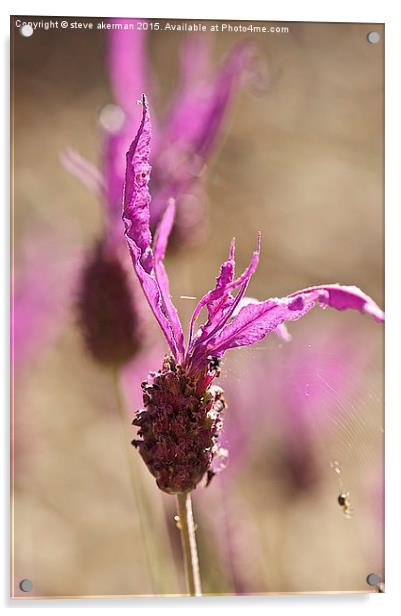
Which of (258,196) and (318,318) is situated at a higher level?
(258,196)

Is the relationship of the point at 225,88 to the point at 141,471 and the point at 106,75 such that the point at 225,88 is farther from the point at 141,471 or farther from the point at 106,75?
the point at 141,471

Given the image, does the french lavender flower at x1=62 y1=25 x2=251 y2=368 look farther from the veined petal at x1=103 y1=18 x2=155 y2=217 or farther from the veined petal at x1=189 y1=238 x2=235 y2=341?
the veined petal at x1=189 y1=238 x2=235 y2=341

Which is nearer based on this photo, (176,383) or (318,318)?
(176,383)

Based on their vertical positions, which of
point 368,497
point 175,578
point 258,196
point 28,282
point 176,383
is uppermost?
point 258,196

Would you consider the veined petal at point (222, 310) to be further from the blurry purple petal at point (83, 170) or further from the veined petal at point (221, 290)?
the blurry purple petal at point (83, 170)

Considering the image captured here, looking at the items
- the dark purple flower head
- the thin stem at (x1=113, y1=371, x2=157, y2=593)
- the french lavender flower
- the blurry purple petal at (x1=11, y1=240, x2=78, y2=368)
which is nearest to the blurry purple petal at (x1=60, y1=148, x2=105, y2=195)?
the french lavender flower

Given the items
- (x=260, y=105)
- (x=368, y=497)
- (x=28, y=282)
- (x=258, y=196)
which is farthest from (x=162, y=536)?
(x=260, y=105)

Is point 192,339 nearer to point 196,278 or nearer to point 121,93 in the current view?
point 196,278

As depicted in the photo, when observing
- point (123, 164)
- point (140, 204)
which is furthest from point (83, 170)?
point (140, 204)
